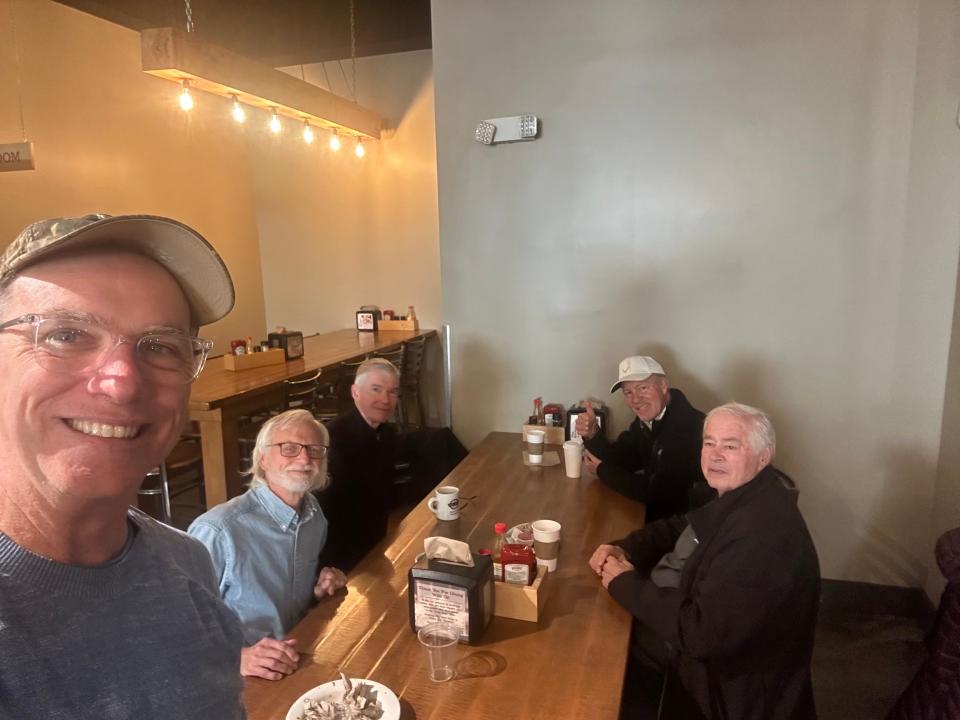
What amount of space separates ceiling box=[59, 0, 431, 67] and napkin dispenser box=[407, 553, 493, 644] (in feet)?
15.7

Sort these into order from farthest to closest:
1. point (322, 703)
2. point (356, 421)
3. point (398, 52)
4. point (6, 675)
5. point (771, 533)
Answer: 1. point (398, 52)
2. point (356, 421)
3. point (771, 533)
4. point (322, 703)
5. point (6, 675)

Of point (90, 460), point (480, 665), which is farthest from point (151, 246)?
point (480, 665)

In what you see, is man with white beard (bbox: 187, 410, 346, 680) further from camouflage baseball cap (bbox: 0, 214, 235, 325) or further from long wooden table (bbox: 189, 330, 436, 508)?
long wooden table (bbox: 189, 330, 436, 508)

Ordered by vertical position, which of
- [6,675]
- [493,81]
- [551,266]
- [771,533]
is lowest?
[771,533]

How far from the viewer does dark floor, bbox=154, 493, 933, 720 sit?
234 cm

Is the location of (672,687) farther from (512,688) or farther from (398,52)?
(398,52)

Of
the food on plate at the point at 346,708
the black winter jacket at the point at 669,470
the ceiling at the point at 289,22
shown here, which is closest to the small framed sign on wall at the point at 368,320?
the ceiling at the point at 289,22

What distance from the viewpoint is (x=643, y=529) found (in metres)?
2.00

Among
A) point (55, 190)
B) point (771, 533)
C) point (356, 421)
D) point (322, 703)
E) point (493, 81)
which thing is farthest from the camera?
point (55, 190)

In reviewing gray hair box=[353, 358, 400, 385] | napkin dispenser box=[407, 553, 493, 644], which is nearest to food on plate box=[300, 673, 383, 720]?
napkin dispenser box=[407, 553, 493, 644]

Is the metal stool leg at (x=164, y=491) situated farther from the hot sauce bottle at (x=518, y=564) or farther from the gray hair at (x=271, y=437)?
the hot sauce bottle at (x=518, y=564)

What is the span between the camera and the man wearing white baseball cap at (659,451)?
229 cm

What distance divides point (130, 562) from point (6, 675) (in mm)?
→ 165

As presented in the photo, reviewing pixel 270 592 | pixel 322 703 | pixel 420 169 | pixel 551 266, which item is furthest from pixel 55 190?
pixel 322 703
